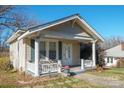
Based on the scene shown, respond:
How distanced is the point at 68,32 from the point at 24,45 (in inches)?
162

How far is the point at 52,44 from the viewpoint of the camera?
64.7ft

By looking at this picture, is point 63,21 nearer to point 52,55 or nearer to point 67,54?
point 52,55

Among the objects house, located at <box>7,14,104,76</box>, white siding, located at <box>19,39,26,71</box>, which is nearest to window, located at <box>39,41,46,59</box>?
house, located at <box>7,14,104,76</box>

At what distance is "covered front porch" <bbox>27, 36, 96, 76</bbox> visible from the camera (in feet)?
52.0

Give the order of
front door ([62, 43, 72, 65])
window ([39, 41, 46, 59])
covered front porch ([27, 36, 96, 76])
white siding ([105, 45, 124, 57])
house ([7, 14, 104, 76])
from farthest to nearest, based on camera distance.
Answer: white siding ([105, 45, 124, 57]) < front door ([62, 43, 72, 65]) < window ([39, 41, 46, 59]) < house ([7, 14, 104, 76]) < covered front porch ([27, 36, 96, 76])

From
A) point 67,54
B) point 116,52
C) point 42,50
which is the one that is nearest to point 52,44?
point 42,50

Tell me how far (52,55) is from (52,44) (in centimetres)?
103

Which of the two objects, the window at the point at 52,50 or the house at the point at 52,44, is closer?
the house at the point at 52,44

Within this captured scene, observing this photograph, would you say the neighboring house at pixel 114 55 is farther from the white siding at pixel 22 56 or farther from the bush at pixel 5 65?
the white siding at pixel 22 56

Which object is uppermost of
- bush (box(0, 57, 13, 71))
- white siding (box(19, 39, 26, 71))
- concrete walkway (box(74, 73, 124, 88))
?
white siding (box(19, 39, 26, 71))

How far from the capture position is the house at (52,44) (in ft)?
52.9

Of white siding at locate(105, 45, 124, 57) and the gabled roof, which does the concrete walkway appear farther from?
white siding at locate(105, 45, 124, 57)

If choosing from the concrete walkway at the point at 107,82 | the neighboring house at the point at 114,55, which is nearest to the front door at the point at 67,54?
the concrete walkway at the point at 107,82
